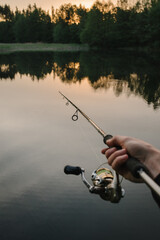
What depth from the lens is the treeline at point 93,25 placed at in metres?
66.9

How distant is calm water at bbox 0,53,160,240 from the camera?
445 centimetres

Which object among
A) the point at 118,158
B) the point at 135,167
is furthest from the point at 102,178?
the point at 135,167

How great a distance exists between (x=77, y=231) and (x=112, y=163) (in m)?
3.10

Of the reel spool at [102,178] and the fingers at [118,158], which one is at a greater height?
the fingers at [118,158]

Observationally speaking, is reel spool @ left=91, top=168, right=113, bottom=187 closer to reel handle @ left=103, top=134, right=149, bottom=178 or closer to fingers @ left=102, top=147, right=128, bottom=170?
fingers @ left=102, top=147, right=128, bottom=170

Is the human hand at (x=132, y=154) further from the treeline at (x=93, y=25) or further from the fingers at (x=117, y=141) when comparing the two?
the treeline at (x=93, y=25)

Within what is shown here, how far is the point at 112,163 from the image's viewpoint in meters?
1.77

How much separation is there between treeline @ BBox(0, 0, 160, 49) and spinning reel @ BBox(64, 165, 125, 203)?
5843 centimetres

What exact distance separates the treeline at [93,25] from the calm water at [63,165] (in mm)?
49410

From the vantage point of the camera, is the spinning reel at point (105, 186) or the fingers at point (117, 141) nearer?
the fingers at point (117, 141)

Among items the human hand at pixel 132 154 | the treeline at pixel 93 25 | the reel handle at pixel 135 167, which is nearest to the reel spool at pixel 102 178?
the human hand at pixel 132 154

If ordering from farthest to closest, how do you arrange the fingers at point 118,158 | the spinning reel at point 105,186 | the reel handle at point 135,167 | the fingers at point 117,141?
the spinning reel at point 105,186 < the fingers at point 117,141 < the fingers at point 118,158 < the reel handle at point 135,167

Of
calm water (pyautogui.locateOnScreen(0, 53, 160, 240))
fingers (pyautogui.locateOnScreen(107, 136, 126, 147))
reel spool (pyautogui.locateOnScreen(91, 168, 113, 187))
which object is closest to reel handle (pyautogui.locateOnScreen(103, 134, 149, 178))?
fingers (pyautogui.locateOnScreen(107, 136, 126, 147))

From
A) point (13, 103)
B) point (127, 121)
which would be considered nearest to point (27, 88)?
point (13, 103)
